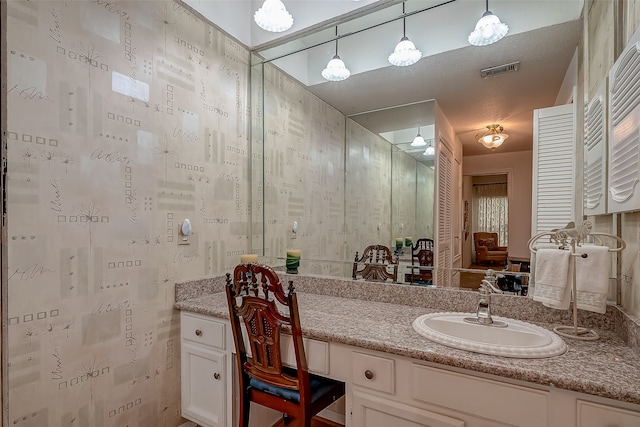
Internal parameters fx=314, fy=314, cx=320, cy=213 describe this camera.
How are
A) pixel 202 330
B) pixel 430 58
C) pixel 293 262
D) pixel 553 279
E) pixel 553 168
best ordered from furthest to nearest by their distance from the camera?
1. pixel 293 262
2. pixel 430 58
3. pixel 202 330
4. pixel 553 168
5. pixel 553 279

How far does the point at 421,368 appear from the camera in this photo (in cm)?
116

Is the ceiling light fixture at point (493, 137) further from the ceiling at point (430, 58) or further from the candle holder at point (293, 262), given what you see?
the candle holder at point (293, 262)

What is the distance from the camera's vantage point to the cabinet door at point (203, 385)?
165 cm

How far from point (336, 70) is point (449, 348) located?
5.92 ft

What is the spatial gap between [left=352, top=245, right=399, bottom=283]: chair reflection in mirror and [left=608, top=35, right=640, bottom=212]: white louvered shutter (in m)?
1.03

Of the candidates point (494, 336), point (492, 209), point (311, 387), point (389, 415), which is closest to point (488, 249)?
point (492, 209)

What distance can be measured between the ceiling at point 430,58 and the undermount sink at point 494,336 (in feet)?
2.76

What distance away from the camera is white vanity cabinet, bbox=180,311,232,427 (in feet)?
5.39

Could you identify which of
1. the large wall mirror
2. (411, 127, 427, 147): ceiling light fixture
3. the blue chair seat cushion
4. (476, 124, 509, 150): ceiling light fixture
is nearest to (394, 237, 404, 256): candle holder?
the large wall mirror

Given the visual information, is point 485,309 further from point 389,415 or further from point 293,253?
point 293,253

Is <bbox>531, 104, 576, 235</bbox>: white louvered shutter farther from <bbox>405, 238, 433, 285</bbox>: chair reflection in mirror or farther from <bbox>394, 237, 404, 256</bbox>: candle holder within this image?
<bbox>394, 237, 404, 256</bbox>: candle holder

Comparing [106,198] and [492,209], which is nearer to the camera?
[106,198]

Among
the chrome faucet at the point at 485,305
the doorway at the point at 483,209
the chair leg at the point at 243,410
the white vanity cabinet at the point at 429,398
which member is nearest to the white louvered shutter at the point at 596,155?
the doorway at the point at 483,209

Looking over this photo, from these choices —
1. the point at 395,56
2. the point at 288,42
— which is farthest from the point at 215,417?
the point at 288,42
